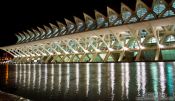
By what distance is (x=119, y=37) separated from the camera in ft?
178

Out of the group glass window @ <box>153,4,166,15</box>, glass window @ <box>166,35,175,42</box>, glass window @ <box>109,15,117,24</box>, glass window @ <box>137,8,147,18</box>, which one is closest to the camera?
glass window @ <box>166,35,175,42</box>

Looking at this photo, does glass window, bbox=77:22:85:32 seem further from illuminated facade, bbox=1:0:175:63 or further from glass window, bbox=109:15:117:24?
glass window, bbox=109:15:117:24

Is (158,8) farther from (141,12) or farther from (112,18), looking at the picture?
(112,18)

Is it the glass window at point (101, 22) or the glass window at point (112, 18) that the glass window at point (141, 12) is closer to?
the glass window at point (112, 18)

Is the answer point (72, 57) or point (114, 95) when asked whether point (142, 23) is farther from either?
point (114, 95)

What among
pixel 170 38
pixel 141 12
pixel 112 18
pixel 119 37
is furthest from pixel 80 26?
pixel 170 38

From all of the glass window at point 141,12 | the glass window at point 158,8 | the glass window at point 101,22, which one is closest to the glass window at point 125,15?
the glass window at point 141,12

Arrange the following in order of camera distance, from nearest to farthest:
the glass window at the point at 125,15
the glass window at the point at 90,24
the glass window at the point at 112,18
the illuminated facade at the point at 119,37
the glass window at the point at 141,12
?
the illuminated facade at the point at 119,37, the glass window at the point at 141,12, the glass window at the point at 125,15, the glass window at the point at 112,18, the glass window at the point at 90,24

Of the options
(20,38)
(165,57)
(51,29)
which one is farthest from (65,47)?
(20,38)

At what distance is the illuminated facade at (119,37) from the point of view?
46156 millimetres

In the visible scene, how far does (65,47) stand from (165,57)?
1351 inches

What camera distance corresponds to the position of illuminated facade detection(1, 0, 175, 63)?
151 feet


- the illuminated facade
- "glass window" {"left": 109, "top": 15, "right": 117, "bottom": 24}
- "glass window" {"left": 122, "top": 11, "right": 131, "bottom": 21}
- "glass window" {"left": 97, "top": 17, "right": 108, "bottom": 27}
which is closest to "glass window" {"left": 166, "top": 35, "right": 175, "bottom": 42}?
the illuminated facade

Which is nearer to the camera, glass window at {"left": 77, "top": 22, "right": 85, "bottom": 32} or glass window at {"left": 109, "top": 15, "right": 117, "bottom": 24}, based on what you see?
glass window at {"left": 109, "top": 15, "right": 117, "bottom": 24}
